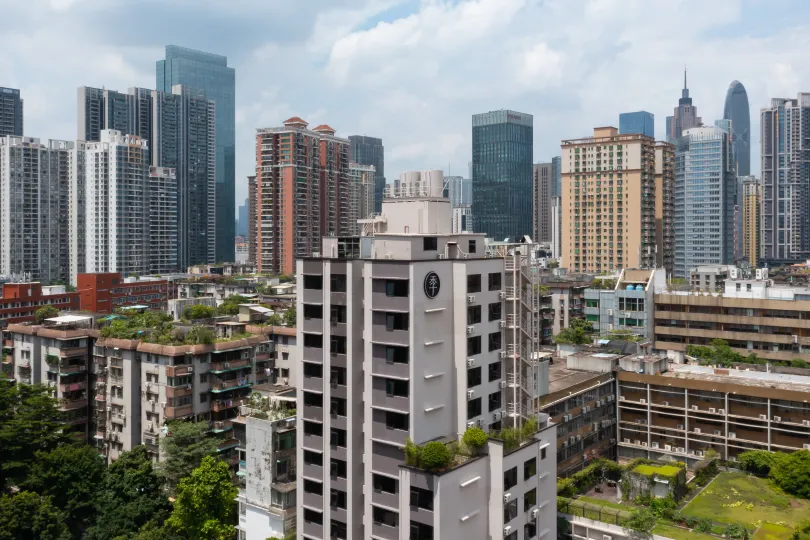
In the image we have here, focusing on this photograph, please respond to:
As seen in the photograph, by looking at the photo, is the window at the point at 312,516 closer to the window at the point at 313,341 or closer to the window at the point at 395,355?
the window at the point at 313,341

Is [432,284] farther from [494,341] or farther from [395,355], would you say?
[494,341]

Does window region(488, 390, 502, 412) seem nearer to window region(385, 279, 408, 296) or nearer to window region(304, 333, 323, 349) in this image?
window region(385, 279, 408, 296)

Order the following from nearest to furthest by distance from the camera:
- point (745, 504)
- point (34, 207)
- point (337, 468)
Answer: point (337, 468)
point (745, 504)
point (34, 207)

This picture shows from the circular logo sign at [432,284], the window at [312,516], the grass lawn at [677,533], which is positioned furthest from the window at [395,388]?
the grass lawn at [677,533]

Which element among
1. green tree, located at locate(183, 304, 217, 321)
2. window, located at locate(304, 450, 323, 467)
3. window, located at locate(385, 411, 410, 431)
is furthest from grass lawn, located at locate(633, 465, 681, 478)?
green tree, located at locate(183, 304, 217, 321)

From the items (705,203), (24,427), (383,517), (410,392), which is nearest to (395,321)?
(410,392)

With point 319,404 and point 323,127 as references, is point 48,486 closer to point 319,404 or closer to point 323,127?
point 319,404

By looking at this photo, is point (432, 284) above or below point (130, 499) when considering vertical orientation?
above
